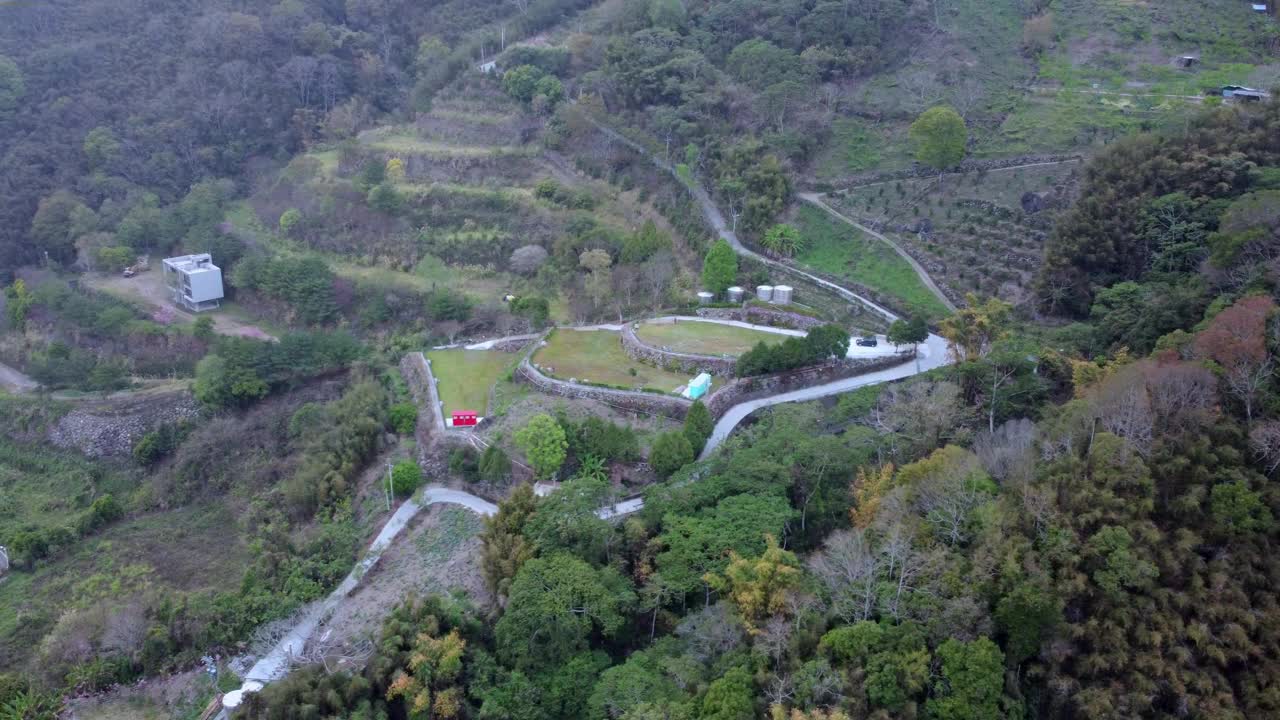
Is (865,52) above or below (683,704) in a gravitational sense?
above

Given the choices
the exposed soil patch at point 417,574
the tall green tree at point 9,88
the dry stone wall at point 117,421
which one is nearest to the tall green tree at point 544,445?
the exposed soil patch at point 417,574

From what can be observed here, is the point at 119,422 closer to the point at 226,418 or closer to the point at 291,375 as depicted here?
the point at 226,418

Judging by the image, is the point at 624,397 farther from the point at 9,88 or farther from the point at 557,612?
the point at 9,88

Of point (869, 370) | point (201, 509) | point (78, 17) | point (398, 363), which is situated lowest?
point (201, 509)

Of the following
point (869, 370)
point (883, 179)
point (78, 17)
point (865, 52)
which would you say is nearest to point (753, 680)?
point (869, 370)

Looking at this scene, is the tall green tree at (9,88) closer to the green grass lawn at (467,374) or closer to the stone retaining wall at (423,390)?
the stone retaining wall at (423,390)
